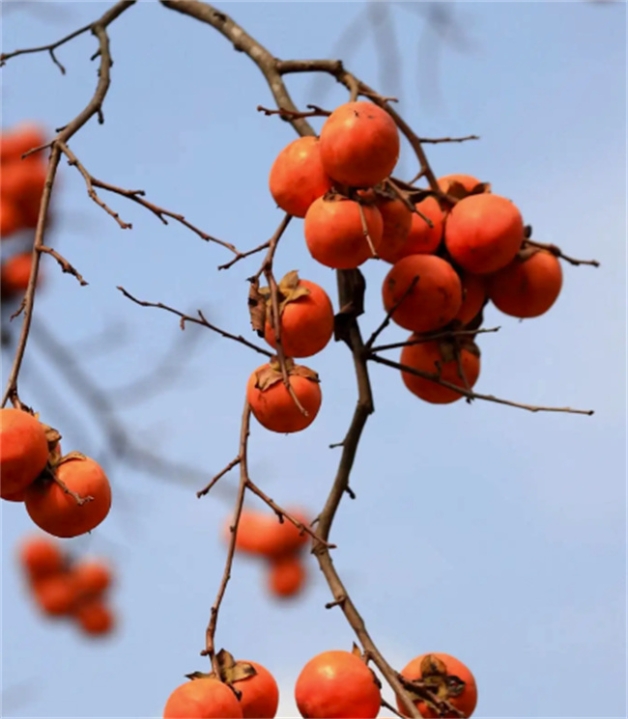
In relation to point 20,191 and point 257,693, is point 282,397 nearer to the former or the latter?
point 257,693

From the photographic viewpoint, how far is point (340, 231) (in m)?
1.50

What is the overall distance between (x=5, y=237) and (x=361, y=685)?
2.09 metres

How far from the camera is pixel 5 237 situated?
3.13 meters

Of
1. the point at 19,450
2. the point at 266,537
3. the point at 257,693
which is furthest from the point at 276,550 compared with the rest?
the point at 19,450

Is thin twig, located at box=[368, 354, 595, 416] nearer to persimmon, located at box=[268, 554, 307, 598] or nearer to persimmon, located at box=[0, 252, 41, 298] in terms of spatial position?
persimmon, located at box=[0, 252, 41, 298]

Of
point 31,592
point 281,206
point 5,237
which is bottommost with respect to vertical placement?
point 281,206

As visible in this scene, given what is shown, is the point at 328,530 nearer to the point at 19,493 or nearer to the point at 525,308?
the point at 19,493

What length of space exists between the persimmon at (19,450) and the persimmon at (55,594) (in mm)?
2176

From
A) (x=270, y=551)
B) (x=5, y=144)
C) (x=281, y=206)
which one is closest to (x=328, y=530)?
(x=281, y=206)

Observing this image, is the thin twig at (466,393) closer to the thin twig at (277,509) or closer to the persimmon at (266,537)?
the thin twig at (277,509)

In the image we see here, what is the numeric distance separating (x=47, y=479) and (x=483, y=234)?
725mm

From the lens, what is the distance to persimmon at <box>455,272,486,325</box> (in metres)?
1.77

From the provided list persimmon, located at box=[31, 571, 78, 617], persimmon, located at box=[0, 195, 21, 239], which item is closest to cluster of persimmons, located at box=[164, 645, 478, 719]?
persimmon, located at box=[0, 195, 21, 239]

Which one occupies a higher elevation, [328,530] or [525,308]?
[525,308]
